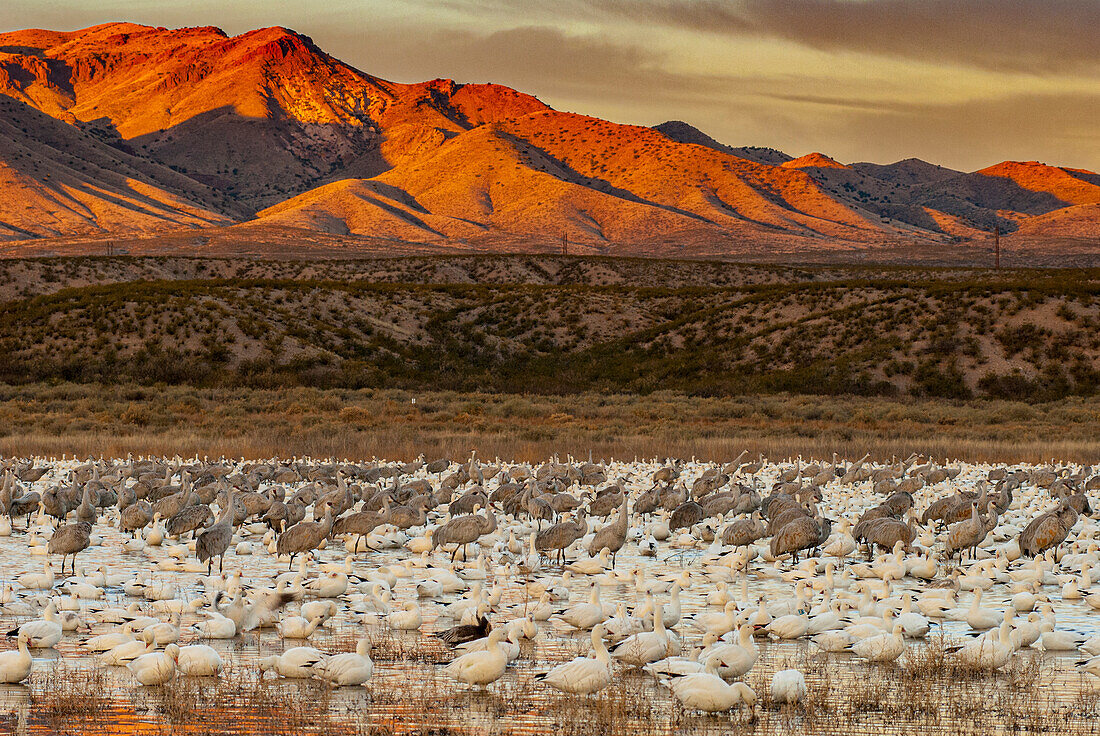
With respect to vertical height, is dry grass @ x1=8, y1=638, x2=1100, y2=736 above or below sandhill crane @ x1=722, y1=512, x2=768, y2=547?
below

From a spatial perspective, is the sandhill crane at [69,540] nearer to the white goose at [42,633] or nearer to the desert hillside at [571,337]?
the white goose at [42,633]

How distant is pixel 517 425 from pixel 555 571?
22.9 meters

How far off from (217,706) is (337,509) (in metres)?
8.67

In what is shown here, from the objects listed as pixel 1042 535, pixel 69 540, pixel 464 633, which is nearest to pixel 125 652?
pixel 464 633

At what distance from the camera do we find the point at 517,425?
37688mm

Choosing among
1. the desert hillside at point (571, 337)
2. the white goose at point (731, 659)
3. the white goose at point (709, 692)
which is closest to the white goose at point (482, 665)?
the white goose at point (709, 692)

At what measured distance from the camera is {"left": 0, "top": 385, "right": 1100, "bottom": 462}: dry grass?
30625 mm

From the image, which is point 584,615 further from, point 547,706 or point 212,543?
point 212,543

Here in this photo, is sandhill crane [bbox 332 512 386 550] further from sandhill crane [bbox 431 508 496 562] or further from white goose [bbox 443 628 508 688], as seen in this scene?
white goose [bbox 443 628 508 688]

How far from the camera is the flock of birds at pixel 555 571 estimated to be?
990cm

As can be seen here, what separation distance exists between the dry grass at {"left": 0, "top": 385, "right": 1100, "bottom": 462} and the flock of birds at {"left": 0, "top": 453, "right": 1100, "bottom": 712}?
7.67 meters

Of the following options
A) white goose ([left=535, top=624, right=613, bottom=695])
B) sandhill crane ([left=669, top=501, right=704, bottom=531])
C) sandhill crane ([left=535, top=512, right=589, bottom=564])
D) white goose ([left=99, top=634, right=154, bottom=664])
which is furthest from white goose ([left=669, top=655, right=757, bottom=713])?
sandhill crane ([left=669, top=501, right=704, bottom=531])

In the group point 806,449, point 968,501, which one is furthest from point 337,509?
point 806,449

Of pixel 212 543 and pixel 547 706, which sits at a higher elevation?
pixel 212 543
